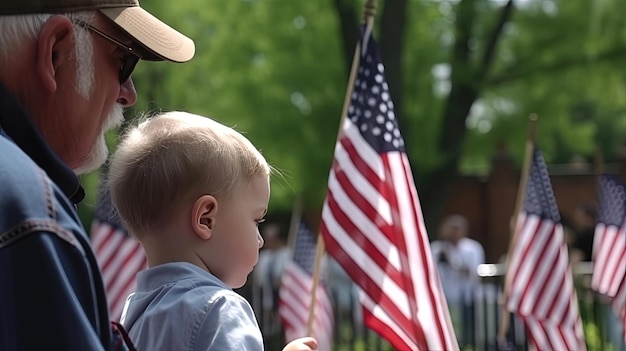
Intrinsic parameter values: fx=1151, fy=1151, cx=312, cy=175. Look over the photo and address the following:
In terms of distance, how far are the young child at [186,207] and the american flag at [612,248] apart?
612 cm

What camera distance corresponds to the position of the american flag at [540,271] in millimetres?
8188

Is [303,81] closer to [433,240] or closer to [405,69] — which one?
[405,69]

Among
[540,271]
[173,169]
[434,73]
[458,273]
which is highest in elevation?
[434,73]

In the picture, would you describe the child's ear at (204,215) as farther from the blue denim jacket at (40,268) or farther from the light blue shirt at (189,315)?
the blue denim jacket at (40,268)

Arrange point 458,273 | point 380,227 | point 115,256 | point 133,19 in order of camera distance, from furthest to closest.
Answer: point 458,273, point 115,256, point 380,227, point 133,19

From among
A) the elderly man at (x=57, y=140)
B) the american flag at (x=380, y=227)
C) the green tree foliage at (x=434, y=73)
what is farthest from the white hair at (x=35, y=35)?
the green tree foliage at (x=434, y=73)

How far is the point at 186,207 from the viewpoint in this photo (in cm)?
258

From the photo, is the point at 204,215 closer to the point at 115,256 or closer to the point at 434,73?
the point at 115,256

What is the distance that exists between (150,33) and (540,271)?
6.49 m

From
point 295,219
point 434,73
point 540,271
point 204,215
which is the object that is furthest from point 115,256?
point 434,73

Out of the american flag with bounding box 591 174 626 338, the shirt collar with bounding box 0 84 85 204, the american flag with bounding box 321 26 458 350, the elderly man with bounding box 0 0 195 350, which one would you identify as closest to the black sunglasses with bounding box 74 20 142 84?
the elderly man with bounding box 0 0 195 350

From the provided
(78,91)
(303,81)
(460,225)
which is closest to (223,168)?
(78,91)

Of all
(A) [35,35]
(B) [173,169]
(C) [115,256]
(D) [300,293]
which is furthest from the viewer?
(D) [300,293]

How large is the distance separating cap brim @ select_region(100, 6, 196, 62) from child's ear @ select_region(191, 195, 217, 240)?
1.28ft
